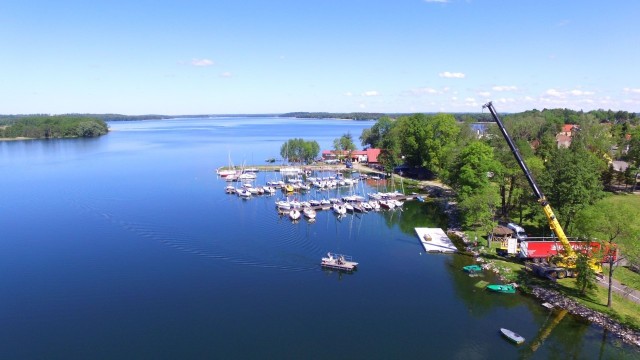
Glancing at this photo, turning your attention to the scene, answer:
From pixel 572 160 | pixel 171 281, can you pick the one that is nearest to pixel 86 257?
pixel 171 281

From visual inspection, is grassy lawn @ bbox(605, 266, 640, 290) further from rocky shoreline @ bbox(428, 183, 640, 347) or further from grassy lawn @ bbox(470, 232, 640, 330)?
rocky shoreline @ bbox(428, 183, 640, 347)

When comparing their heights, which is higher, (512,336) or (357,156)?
(357,156)

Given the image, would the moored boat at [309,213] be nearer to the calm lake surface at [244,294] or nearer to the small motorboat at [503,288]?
the calm lake surface at [244,294]

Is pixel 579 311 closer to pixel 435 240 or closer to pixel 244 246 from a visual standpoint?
pixel 435 240

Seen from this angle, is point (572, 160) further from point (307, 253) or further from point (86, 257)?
point (86, 257)

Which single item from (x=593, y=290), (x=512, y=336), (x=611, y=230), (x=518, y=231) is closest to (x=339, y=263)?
(x=512, y=336)

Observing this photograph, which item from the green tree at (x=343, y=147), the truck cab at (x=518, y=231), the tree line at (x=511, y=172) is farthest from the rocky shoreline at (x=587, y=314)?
the green tree at (x=343, y=147)
